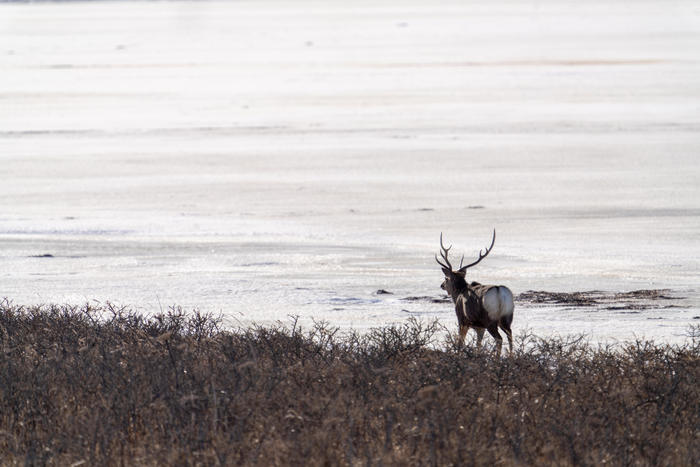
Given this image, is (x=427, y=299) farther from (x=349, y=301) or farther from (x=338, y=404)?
(x=338, y=404)

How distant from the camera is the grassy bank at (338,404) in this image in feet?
20.1

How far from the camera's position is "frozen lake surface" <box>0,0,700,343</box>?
12.7 m

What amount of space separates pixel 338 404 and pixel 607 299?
572 cm

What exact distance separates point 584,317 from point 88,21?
84.8m

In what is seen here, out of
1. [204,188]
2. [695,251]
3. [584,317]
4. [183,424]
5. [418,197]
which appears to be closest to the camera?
[183,424]

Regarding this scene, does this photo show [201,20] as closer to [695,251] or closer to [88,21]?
[88,21]

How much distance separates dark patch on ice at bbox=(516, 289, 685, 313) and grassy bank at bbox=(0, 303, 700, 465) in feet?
10.2

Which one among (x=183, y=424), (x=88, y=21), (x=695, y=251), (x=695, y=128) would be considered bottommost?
(x=183, y=424)

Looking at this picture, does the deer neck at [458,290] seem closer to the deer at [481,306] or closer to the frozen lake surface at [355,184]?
the deer at [481,306]

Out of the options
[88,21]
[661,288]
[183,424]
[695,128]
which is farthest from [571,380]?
[88,21]

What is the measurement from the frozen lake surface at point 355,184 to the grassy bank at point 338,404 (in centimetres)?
205

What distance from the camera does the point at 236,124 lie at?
30734 millimetres

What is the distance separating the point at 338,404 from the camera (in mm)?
6742

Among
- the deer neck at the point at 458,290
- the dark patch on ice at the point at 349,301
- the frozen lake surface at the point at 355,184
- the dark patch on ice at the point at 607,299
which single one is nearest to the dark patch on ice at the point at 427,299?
the frozen lake surface at the point at 355,184
